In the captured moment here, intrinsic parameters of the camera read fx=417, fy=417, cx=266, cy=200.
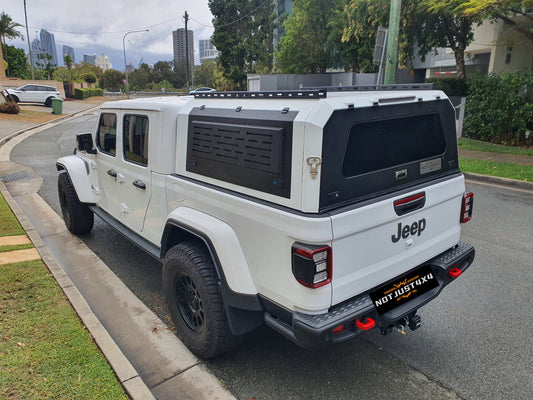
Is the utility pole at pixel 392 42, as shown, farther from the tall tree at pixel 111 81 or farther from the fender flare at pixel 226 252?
the tall tree at pixel 111 81

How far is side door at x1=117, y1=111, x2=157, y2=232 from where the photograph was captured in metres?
3.77

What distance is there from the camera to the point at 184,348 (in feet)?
10.9

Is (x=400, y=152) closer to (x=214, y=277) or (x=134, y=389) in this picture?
(x=214, y=277)

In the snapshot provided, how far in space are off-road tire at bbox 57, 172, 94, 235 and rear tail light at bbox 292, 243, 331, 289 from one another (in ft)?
13.1

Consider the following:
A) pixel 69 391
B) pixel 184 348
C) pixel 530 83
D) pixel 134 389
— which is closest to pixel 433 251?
pixel 184 348

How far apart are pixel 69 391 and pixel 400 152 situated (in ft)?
8.95

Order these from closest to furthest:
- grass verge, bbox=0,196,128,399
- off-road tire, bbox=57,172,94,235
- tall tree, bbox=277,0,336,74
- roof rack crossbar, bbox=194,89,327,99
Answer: roof rack crossbar, bbox=194,89,327,99 < grass verge, bbox=0,196,128,399 < off-road tire, bbox=57,172,94,235 < tall tree, bbox=277,0,336,74

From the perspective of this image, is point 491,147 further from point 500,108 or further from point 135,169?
point 135,169

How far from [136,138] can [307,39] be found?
33.9m

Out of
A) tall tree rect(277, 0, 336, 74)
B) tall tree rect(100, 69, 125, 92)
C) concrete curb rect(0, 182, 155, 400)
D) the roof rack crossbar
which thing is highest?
tall tree rect(277, 0, 336, 74)

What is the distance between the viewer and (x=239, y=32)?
139 ft

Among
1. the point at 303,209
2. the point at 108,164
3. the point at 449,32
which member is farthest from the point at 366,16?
the point at 303,209

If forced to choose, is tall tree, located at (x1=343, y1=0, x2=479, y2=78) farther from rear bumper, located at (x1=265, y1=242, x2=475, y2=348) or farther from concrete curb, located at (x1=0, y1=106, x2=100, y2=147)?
rear bumper, located at (x1=265, y1=242, x2=475, y2=348)

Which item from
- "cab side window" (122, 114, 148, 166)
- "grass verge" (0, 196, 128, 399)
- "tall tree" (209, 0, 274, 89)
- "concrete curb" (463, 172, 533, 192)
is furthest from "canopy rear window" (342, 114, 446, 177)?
"tall tree" (209, 0, 274, 89)
